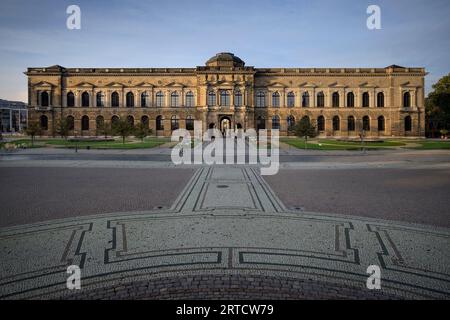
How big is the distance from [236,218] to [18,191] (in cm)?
899

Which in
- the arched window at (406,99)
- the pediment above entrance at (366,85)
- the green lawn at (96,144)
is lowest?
the green lawn at (96,144)

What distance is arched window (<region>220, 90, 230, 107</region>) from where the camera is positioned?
68438mm

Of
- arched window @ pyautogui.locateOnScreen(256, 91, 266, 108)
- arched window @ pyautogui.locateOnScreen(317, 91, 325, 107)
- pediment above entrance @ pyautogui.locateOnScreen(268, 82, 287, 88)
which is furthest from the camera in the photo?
arched window @ pyautogui.locateOnScreen(317, 91, 325, 107)

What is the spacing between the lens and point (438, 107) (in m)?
70.0

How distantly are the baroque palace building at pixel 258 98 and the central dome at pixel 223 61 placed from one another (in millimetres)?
205

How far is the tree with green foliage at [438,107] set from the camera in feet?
207

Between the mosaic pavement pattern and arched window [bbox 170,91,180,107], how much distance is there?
63.6 metres

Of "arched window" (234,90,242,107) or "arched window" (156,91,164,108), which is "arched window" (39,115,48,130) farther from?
"arched window" (234,90,242,107)

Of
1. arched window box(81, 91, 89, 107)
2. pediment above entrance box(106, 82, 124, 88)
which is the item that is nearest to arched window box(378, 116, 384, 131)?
pediment above entrance box(106, 82, 124, 88)

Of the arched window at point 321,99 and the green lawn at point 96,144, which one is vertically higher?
the arched window at point 321,99

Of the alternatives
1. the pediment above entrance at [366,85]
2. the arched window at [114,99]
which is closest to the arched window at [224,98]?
the arched window at [114,99]

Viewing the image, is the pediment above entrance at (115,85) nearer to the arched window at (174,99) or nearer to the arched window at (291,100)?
the arched window at (174,99)

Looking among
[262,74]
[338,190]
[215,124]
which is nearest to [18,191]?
[338,190]
